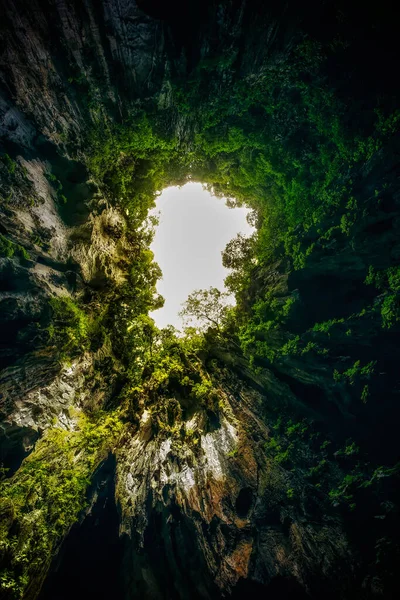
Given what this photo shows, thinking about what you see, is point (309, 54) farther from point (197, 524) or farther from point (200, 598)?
point (200, 598)

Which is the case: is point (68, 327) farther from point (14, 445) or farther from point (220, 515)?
point (220, 515)

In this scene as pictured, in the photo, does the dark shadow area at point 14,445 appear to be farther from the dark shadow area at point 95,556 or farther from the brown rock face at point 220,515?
the dark shadow area at point 95,556

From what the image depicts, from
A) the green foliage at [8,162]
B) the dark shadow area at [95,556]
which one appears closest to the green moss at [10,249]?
the green foliage at [8,162]

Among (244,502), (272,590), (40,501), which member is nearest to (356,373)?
(244,502)

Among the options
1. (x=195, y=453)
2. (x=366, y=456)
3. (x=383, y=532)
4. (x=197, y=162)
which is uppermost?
(x=197, y=162)

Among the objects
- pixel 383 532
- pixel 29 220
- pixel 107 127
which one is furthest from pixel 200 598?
pixel 107 127

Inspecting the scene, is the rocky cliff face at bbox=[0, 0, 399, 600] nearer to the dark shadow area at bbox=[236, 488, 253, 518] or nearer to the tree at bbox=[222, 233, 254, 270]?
the dark shadow area at bbox=[236, 488, 253, 518]

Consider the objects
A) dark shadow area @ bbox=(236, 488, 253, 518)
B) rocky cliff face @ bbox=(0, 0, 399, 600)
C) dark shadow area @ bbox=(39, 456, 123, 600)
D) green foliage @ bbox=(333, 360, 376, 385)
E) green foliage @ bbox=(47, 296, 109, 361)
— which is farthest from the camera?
dark shadow area @ bbox=(39, 456, 123, 600)

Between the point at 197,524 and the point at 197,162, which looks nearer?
the point at 197,524

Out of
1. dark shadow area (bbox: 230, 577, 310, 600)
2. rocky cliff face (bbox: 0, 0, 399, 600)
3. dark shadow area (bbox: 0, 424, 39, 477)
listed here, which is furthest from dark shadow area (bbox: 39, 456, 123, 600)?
dark shadow area (bbox: 0, 424, 39, 477)
